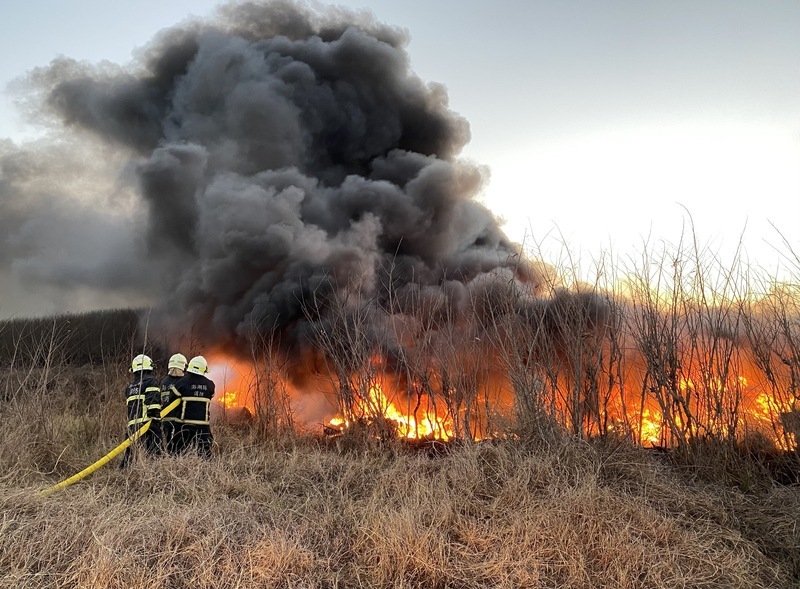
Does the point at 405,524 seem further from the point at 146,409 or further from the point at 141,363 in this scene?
the point at 141,363

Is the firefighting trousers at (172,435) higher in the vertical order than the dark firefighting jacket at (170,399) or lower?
lower

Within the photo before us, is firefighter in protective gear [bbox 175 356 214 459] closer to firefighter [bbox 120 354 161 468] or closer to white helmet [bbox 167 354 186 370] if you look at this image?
firefighter [bbox 120 354 161 468]

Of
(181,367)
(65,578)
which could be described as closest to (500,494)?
(65,578)

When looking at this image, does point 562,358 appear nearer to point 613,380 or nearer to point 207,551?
point 613,380

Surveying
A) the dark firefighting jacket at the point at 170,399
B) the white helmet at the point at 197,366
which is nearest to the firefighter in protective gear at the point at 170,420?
the dark firefighting jacket at the point at 170,399

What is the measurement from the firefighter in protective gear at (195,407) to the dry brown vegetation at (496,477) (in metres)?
0.77

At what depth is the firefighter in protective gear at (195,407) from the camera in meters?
7.69

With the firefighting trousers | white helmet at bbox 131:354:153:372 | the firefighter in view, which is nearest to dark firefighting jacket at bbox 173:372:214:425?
the firefighting trousers

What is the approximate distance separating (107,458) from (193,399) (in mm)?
1392

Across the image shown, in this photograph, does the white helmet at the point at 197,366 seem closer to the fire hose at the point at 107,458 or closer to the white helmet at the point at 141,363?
the fire hose at the point at 107,458

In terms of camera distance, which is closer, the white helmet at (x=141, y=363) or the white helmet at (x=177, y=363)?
the white helmet at (x=141, y=363)

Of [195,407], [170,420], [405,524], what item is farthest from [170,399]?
[405,524]

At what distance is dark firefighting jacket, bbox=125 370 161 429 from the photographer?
742 centimetres

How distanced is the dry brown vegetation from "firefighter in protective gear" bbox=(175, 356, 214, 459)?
0.77 m
